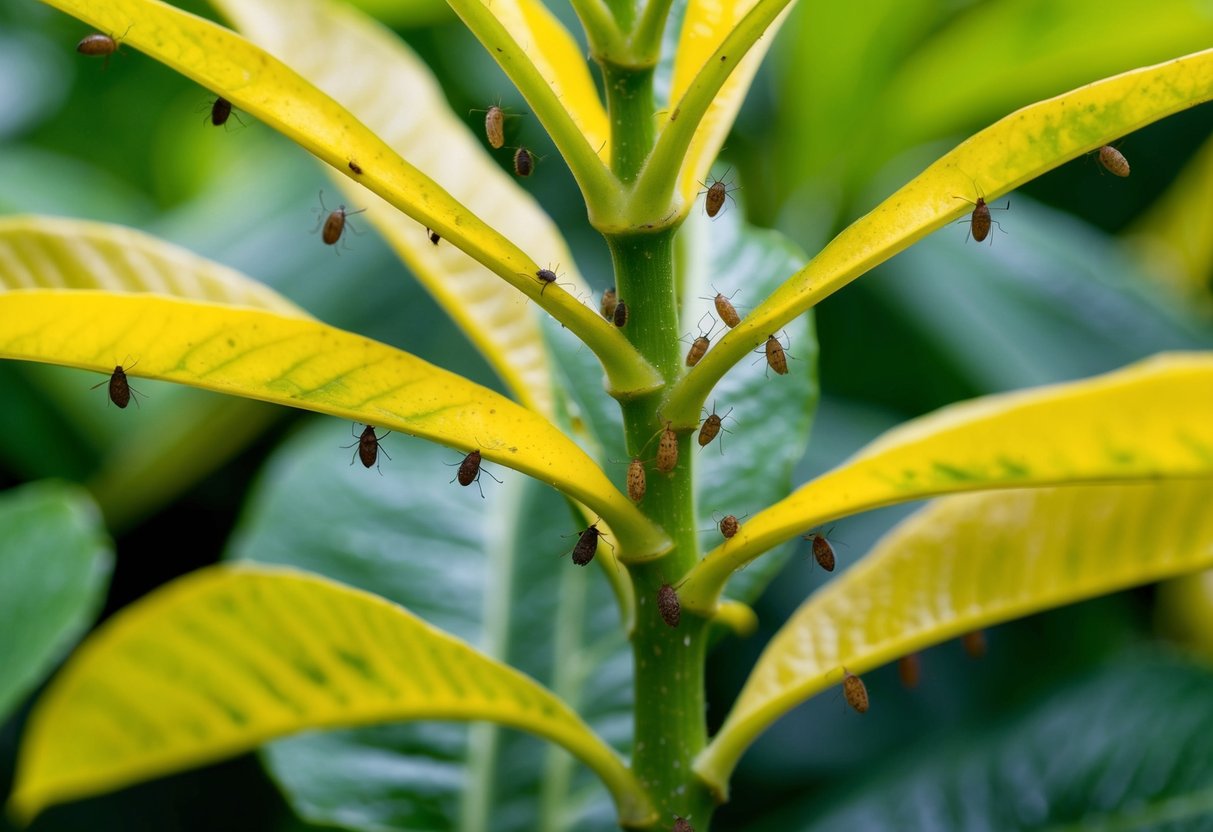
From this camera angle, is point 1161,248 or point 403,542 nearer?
point 403,542

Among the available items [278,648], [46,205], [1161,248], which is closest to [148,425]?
[46,205]

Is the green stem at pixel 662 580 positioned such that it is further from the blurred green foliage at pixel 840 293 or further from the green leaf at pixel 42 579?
the green leaf at pixel 42 579

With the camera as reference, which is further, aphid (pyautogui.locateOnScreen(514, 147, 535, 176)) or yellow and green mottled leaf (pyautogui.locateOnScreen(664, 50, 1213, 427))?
aphid (pyautogui.locateOnScreen(514, 147, 535, 176))

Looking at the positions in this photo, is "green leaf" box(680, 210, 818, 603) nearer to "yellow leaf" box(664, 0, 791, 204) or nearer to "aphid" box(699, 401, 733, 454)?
"aphid" box(699, 401, 733, 454)

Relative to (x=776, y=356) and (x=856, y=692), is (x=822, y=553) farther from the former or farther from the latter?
(x=776, y=356)

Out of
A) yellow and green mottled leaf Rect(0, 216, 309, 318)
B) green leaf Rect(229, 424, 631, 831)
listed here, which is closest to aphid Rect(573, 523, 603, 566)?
yellow and green mottled leaf Rect(0, 216, 309, 318)

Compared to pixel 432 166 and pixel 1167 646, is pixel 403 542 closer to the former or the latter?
pixel 432 166
